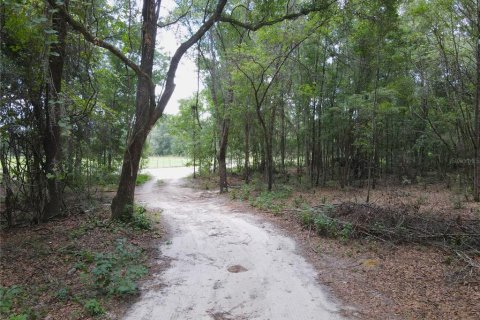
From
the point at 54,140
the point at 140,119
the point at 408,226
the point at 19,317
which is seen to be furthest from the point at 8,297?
the point at 408,226

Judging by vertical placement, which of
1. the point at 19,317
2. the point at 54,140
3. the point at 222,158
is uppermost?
the point at 54,140

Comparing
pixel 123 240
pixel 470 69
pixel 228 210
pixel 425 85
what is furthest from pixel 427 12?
pixel 123 240

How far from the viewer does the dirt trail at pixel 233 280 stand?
419 cm

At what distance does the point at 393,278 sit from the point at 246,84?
10417 mm

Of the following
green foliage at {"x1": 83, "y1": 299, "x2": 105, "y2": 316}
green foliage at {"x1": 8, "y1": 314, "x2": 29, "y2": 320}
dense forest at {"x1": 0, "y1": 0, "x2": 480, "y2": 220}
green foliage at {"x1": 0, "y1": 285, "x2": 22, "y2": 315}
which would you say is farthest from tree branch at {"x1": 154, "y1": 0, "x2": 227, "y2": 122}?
green foliage at {"x1": 8, "y1": 314, "x2": 29, "y2": 320}

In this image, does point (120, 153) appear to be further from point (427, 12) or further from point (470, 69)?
point (470, 69)

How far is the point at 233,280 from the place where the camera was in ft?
17.0

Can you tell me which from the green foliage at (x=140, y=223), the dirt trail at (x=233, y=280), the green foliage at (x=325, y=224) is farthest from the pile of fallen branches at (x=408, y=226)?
the green foliage at (x=140, y=223)

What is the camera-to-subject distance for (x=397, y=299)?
15.1ft

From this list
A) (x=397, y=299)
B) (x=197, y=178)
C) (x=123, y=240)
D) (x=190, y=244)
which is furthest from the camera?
(x=197, y=178)

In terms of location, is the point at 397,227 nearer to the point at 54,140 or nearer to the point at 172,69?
the point at 172,69

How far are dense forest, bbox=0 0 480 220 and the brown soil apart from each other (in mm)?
4632

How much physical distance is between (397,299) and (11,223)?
880 cm

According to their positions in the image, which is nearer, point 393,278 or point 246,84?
point 393,278
